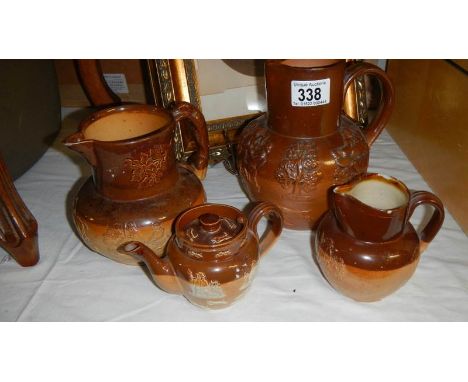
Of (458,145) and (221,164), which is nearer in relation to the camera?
(458,145)

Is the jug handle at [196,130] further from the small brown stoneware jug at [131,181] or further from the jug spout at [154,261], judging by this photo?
the jug spout at [154,261]

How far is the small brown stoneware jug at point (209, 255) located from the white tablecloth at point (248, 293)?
8 centimetres

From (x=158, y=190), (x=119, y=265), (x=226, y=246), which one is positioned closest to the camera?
(x=226, y=246)

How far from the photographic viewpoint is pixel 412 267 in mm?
744

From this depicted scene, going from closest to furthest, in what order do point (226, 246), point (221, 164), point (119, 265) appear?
point (226, 246) → point (119, 265) → point (221, 164)

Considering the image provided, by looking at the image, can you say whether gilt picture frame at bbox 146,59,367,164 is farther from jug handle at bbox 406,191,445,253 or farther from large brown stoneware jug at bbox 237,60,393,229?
jug handle at bbox 406,191,445,253

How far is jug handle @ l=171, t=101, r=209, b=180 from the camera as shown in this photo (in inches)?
34.6

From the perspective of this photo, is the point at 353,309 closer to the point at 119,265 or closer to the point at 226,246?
the point at 226,246

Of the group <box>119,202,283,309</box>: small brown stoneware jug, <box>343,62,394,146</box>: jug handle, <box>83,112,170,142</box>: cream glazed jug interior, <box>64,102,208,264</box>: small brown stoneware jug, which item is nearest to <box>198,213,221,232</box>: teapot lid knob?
<box>119,202,283,309</box>: small brown stoneware jug

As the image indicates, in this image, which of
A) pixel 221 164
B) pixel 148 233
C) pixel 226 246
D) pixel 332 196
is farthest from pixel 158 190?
pixel 221 164

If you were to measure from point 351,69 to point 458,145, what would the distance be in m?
0.31

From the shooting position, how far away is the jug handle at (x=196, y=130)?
34.6 inches

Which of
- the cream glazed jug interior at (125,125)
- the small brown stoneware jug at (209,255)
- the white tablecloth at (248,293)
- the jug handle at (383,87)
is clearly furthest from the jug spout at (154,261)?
the jug handle at (383,87)

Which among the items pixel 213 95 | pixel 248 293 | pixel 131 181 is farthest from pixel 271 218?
pixel 213 95
